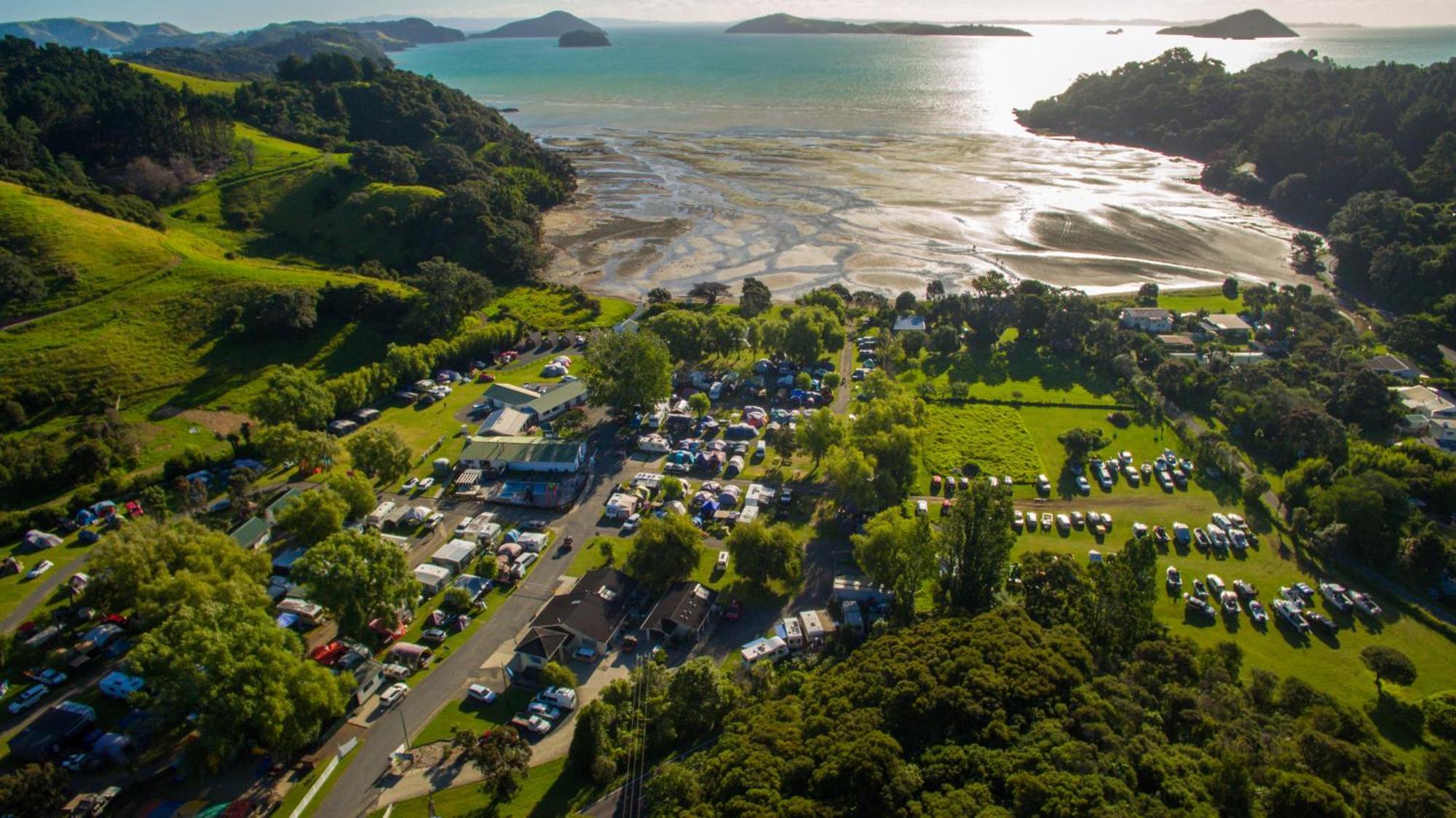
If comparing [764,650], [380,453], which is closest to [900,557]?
[764,650]

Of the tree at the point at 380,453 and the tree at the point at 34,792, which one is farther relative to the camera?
the tree at the point at 380,453

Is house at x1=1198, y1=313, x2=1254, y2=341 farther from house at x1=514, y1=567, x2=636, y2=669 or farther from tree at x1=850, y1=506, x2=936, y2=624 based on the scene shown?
house at x1=514, y1=567, x2=636, y2=669

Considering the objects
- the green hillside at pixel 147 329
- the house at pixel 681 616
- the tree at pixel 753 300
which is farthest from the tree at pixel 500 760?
the tree at pixel 753 300

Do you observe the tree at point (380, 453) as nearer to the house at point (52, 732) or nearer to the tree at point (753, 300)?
the house at point (52, 732)

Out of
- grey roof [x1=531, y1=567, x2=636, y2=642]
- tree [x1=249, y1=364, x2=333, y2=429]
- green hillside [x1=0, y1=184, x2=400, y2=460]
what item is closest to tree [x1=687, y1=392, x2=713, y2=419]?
grey roof [x1=531, y1=567, x2=636, y2=642]

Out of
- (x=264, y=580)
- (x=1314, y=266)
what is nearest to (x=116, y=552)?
(x=264, y=580)
